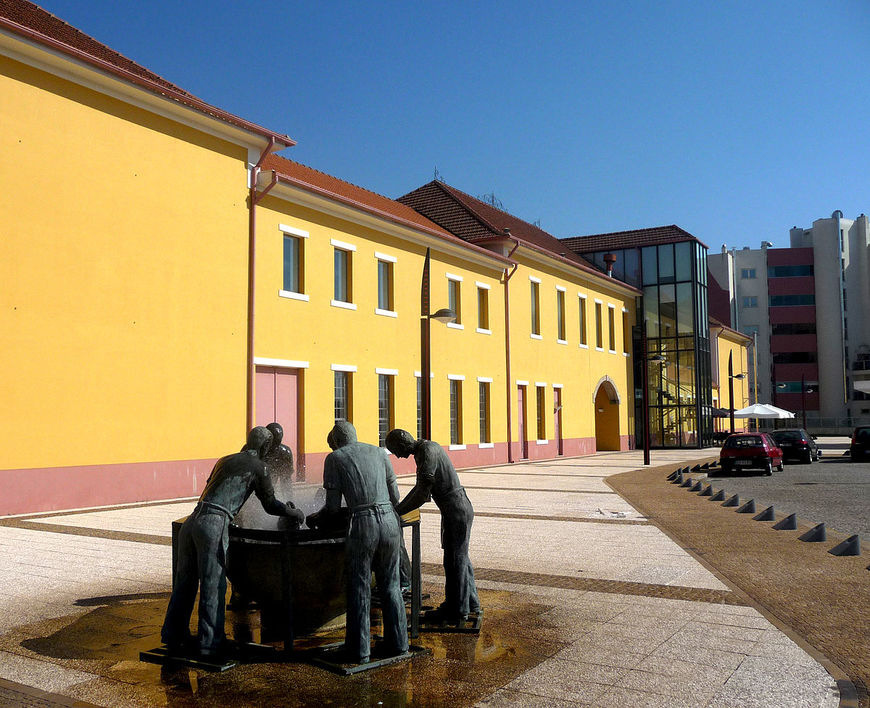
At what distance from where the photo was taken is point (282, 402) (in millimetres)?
19672

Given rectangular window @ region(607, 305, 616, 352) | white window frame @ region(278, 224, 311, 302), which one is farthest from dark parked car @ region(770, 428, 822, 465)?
white window frame @ region(278, 224, 311, 302)

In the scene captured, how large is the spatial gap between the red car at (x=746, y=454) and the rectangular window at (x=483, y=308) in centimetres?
873

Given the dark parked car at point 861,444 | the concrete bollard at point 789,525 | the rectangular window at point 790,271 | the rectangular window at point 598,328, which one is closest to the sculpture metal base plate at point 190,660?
the concrete bollard at point 789,525

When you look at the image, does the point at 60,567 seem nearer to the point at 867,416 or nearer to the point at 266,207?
the point at 266,207

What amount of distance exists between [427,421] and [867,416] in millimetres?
81598

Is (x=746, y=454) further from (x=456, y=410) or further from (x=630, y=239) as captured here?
(x=630, y=239)

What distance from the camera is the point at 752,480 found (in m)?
Result: 24.1

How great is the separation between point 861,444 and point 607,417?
439 inches

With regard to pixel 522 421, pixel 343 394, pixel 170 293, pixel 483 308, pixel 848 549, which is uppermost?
pixel 483 308

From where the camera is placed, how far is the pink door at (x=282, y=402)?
62.5 feet

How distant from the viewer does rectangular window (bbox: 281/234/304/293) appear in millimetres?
20328

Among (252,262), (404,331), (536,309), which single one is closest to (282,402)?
(252,262)

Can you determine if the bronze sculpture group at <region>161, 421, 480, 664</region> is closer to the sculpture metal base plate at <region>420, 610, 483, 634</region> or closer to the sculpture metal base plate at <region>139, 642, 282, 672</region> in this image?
the sculpture metal base plate at <region>139, 642, 282, 672</region>

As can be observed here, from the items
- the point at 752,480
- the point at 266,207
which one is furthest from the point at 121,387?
the point at 752,480
